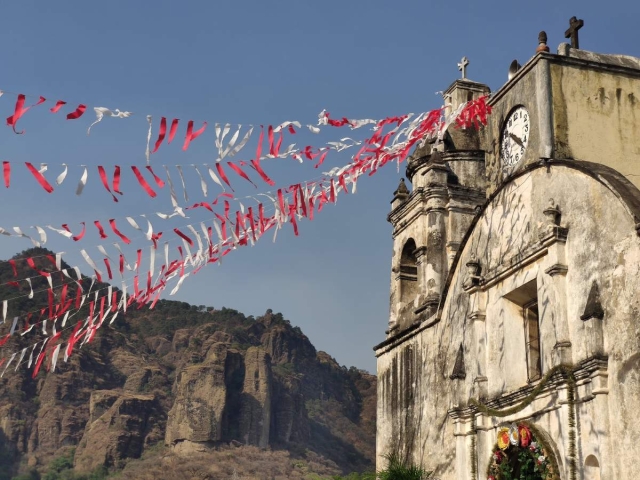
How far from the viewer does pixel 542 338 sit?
1505cm

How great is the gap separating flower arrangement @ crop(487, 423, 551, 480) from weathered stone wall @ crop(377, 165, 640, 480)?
272 mm

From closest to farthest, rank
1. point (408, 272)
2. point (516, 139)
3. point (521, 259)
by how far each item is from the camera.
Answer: point (521, 259) → point (516, 139) → point (408, 272)

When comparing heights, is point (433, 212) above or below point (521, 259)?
above

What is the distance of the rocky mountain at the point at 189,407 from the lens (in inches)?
4865

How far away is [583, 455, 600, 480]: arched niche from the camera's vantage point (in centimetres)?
1318

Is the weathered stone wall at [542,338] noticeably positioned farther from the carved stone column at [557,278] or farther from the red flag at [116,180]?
the red flag at [116,180]

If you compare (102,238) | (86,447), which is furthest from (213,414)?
(102,238)

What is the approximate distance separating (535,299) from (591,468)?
11.4 feet

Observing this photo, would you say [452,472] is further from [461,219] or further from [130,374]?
[130,374]

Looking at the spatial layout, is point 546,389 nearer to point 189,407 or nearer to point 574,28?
point 574,28

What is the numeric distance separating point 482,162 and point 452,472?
7.83 metres

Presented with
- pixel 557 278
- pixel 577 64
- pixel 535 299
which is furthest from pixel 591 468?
pixel 577 64

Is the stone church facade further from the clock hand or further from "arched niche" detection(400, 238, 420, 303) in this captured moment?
"arched niche" detection(400, 238, 420, 303)

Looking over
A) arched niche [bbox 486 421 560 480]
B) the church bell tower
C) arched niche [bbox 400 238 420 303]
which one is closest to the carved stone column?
arched niche [bbox 486 421 560 480]
